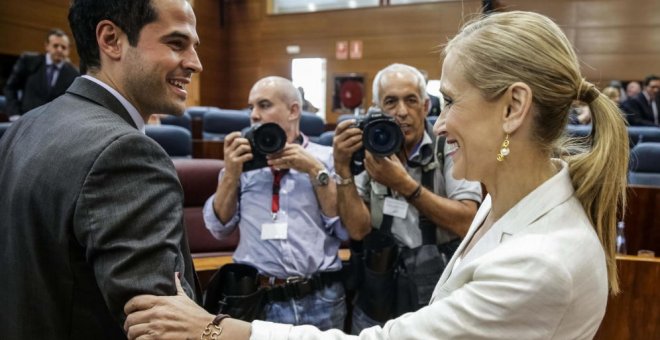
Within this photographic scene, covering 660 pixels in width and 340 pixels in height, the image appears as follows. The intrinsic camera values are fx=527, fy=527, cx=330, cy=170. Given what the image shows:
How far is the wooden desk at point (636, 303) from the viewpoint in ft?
5.80

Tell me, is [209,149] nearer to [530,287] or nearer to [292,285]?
[292,285]

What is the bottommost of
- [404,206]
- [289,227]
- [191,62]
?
[289,227]

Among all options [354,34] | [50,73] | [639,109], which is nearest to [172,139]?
[50,73]

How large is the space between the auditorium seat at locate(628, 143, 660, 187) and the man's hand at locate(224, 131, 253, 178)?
2351 millimetres

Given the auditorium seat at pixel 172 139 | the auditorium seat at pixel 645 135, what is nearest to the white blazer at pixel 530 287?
the auditorium seat at pixel 172 139

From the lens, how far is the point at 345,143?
5.48ft

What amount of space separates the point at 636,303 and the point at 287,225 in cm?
121

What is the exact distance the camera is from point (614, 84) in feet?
20.0

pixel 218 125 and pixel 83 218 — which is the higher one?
pixel 83 218

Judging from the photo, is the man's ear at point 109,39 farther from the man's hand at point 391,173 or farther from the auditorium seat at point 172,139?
the auditorium seat at point 172,139

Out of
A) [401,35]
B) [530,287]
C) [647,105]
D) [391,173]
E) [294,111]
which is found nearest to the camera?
[530,287]

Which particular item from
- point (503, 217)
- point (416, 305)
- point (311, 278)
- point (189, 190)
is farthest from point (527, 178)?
point (189, 190)

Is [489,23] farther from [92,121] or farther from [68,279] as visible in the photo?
[68,279]

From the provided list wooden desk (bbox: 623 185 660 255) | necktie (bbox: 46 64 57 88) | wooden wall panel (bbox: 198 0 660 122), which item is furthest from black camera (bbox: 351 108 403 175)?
necktie (bbox: 46 64 57 88)
